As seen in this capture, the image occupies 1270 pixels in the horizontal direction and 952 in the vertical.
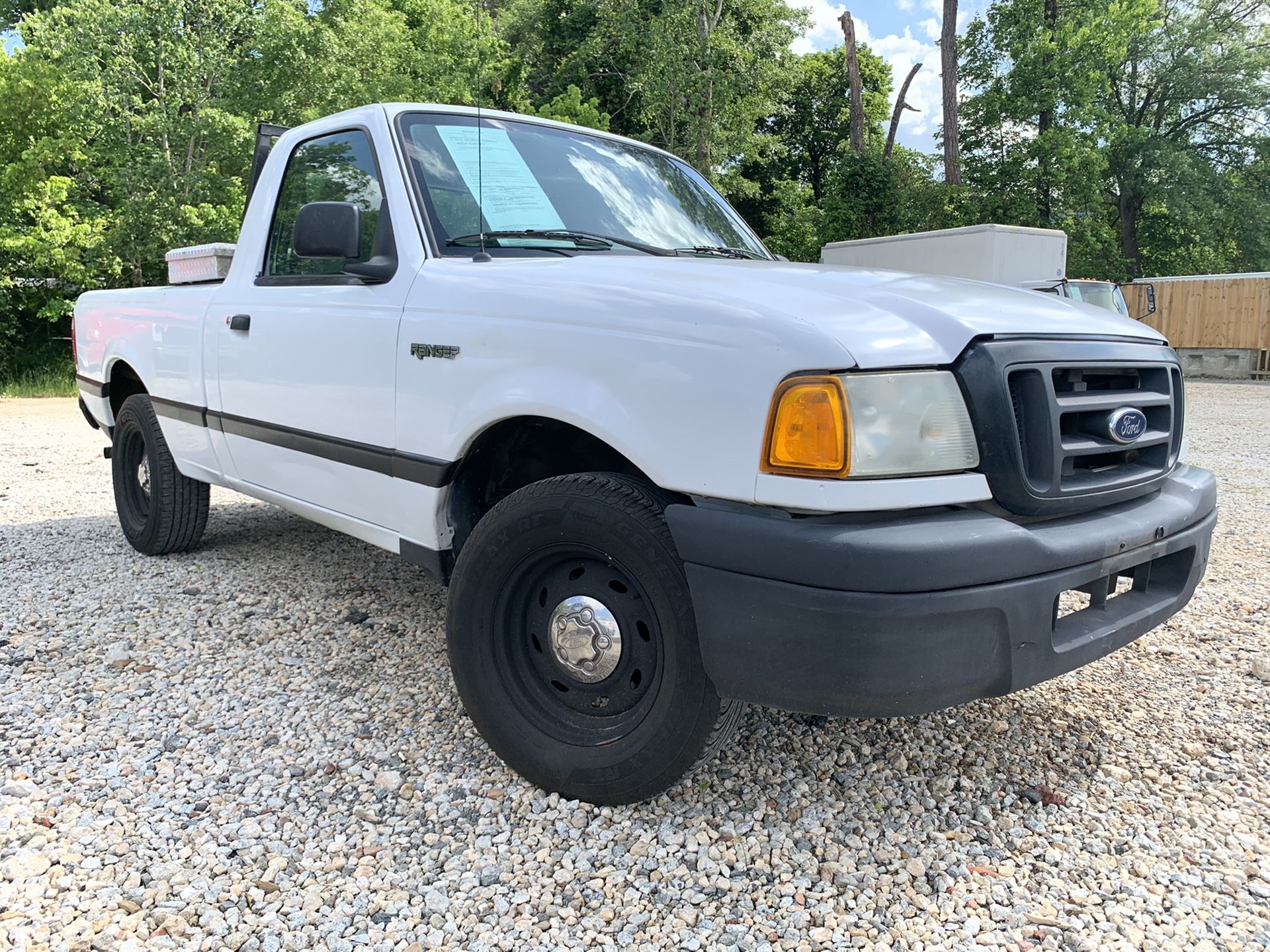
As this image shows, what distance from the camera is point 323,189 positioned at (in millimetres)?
3486

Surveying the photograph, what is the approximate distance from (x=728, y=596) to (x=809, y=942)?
75 cm

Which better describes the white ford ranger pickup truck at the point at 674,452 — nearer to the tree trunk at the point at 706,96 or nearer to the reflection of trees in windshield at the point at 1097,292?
the reflection of trees in windshield at the point at 1097,292

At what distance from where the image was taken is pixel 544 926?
1.97 meters

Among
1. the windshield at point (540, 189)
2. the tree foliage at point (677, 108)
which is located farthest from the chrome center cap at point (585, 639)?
the tree foliage at point (677, 108)

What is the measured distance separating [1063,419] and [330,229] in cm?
214

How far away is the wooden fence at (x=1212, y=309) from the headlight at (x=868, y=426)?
21600mm

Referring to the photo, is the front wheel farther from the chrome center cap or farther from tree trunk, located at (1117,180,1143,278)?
tree trunk, located at (1117,180,1143,278)

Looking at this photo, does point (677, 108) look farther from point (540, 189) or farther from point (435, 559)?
point (435, 559)

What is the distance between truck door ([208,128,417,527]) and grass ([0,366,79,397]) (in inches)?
611

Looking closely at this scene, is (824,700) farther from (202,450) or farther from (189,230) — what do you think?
(189,230)

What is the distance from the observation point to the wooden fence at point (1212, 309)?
2088cm

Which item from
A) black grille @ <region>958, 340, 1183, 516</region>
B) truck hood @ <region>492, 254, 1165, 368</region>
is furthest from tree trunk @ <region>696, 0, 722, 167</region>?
black grille @ <region>958, 340, 1183, 516</region>

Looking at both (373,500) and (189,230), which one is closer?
(373,500)

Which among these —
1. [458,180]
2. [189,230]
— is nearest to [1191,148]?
[189,230]
